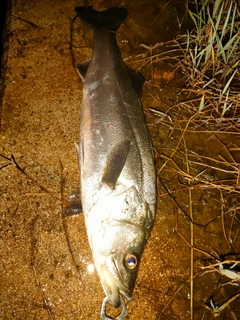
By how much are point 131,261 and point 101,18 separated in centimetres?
306

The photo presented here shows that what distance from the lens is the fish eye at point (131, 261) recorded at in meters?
2.35

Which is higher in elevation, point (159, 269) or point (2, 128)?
point (2, 128)

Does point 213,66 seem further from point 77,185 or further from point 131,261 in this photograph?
point 131,261

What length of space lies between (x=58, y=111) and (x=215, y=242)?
8.14 feet

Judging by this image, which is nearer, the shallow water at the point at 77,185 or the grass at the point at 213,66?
the shallow water at the point at 77,185

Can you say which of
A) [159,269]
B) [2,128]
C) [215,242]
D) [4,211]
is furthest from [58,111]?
[215,242]

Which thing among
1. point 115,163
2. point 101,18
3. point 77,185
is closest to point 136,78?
point 101,18

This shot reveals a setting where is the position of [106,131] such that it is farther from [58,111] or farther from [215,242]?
[215,242]

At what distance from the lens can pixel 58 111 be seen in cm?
337

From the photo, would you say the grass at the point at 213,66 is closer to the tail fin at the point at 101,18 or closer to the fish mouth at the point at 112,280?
the tail fin at the point at 101,18

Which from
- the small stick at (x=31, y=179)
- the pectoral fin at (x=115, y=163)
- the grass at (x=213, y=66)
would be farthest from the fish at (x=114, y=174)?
the grass at (x=213, y=66)

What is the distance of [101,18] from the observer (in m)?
3.58

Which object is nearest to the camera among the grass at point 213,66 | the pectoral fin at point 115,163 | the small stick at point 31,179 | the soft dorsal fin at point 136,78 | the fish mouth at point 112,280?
the fish mouth at point 112,280

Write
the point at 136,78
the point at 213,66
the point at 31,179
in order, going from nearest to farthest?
1. the point at 31,179
2. the point at 136,78
3. the point at 213,66
